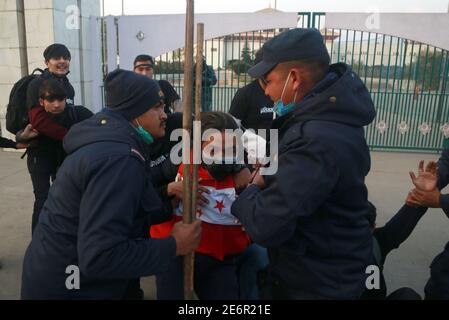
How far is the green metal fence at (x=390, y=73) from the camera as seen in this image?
24.1ft

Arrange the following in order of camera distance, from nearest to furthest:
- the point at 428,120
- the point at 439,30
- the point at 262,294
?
the point at 262,294 → the point at 439,30 → the point at 428,120

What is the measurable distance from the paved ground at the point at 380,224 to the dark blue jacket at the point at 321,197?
1903 mm

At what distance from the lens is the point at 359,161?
149 centimetres

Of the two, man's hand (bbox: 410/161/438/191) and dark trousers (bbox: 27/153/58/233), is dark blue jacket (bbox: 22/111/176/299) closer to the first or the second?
man's hand (bbox: 410/161/438/191)

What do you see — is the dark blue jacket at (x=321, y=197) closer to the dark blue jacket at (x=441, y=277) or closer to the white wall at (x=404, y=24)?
the dark blue jacket at (x=441, y=277)

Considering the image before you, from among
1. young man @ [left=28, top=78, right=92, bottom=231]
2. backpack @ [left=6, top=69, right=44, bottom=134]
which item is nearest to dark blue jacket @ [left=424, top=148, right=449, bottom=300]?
young man @ [left=28, top=78, right=92, bottom=231]

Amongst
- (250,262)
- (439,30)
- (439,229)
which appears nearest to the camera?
(250,262)

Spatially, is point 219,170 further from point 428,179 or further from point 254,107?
point 254,107

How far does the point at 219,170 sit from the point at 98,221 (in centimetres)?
87

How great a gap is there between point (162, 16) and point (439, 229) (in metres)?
5.98

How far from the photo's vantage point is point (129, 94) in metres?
1.71

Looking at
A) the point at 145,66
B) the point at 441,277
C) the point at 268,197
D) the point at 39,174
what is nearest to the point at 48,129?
the point at 39,174

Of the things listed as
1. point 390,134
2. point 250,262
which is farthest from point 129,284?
point 390,134

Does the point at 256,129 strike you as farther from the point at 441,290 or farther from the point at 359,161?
the point at 359,161
